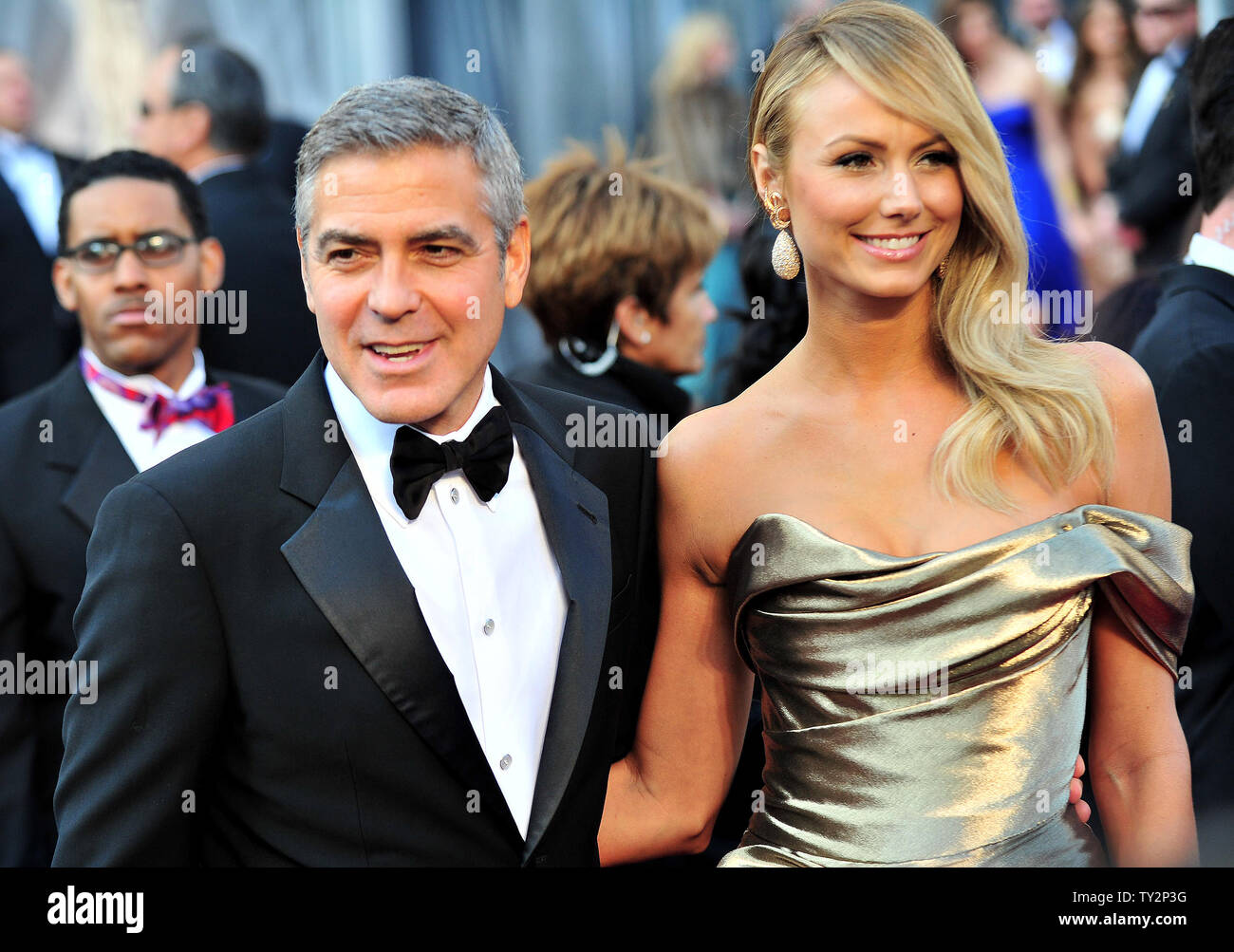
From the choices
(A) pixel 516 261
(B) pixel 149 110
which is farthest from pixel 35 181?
(A) pixel 516 261

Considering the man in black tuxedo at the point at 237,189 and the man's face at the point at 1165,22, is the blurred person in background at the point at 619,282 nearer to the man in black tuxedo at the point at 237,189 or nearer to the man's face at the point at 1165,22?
the man in black tuxedo at the point at 237,189

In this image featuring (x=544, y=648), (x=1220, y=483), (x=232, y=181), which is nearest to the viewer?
(x=544, y=648)

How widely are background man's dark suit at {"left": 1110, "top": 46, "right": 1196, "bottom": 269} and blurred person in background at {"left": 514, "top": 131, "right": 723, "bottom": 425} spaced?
1958 millimetres

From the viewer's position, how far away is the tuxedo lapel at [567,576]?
6.75ft

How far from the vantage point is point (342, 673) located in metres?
1.97

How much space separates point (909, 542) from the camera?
227 centimetres

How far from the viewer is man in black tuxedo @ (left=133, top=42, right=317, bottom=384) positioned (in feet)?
13.9

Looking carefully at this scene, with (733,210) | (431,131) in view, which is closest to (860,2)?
(431,131)

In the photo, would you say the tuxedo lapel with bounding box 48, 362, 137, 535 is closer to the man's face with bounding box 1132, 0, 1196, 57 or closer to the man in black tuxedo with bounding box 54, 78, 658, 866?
the man in black tuxedo with bounding box 54, 78, 658, 866

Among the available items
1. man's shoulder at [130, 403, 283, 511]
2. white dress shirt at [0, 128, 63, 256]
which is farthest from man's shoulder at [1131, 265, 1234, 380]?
white dress shirt at [0, 128, 63, 256]

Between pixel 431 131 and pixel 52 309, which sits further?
pixel 52 309

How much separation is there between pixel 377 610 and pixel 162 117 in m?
3.23

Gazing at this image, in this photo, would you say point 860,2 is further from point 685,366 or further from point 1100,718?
point 685,366
